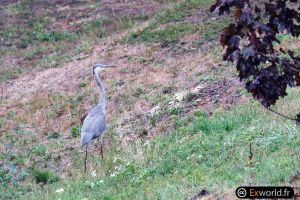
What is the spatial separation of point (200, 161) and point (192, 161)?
0.16 m

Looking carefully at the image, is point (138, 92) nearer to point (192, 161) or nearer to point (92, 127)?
point (92, 127)

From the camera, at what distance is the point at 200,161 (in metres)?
8.71

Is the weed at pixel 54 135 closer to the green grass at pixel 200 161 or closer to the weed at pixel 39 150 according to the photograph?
the weed at pixel 39 150

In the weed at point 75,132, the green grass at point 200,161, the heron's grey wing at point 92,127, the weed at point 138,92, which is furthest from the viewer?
the weed at point 138,92

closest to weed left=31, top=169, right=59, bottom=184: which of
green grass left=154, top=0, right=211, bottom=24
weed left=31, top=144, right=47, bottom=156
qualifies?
weed left=31, top=144, right=47, bottom=156

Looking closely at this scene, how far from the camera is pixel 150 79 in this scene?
15914 mm

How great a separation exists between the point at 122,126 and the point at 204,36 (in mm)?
5546

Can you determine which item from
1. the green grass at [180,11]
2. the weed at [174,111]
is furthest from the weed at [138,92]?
the green grass at [180,11]

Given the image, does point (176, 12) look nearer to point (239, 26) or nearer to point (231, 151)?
point (231, 151)

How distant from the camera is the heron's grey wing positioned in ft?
38.8

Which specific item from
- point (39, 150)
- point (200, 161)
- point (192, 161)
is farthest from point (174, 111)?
point (200, 161)

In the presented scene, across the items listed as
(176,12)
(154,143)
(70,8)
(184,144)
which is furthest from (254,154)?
(70,8)

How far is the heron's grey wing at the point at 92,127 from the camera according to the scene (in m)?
11.8

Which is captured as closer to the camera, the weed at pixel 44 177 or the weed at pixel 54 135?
the weed at pixel 44 177
